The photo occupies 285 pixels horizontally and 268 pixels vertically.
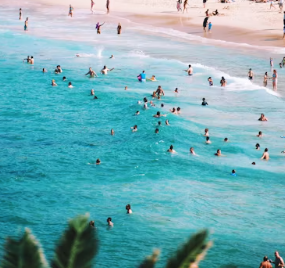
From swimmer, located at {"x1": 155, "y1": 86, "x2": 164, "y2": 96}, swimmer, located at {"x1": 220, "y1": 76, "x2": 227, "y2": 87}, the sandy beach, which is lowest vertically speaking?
swimmer, located at {"x1": 155, "y1": 86, "x2": 164, "y2": 96}

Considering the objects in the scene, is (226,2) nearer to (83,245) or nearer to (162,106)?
(162,106)

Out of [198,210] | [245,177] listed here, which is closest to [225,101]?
[245,177]

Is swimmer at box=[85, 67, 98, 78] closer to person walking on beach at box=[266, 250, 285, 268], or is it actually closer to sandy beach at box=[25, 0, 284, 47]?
sandy beach at box=[25, 0, 284, 47]

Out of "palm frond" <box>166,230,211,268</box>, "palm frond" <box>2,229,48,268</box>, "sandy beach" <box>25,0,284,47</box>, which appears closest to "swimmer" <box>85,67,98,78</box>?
"sandy beach" <box>25,0,284,47</box>

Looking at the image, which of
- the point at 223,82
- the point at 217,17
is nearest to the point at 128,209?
the point at 223,82

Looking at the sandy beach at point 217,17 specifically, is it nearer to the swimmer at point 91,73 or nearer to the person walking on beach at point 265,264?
the swimmer at point 91,73

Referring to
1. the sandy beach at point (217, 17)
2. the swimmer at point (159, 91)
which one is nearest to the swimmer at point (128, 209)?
the swimmer at point (159, 91)

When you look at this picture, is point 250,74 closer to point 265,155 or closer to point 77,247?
point 265,155

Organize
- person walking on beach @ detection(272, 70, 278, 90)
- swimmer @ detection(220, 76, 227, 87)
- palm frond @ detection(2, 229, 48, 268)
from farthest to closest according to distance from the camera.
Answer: swimmer @ detection(220, 76, 227, 87) → person walking on beach @ detection(272, 70, 278, 90) → palm frond @ detection(2, 229, 48, 268)
